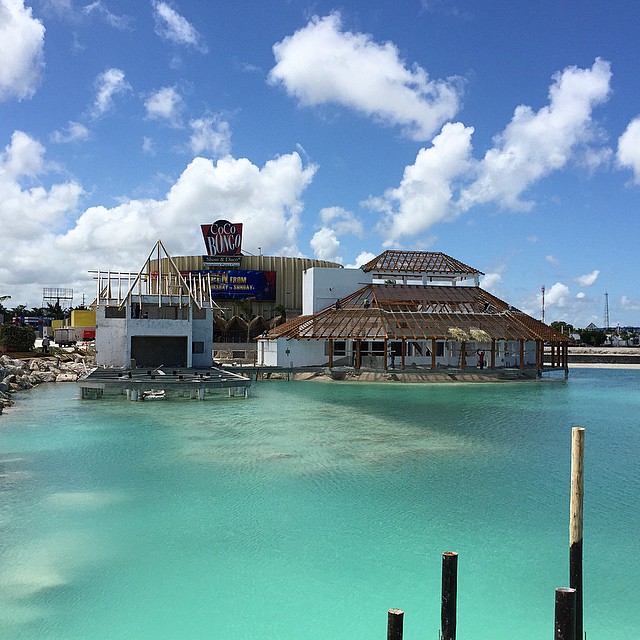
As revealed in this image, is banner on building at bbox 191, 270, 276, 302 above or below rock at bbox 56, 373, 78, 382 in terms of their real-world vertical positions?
above

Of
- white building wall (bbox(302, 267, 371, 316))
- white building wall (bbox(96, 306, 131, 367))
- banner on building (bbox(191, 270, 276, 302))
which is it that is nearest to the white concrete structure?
white building wall (bbox(96, 306, 131, 367))

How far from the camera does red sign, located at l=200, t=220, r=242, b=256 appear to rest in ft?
265

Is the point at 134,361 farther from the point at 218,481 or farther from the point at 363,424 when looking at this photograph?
the point at 218,481

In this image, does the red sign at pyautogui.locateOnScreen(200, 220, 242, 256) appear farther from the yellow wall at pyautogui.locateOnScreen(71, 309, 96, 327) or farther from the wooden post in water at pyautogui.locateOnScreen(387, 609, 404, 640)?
the wooden post in water at pyautogui.locateOnScreen(387, 609, 404, 640)

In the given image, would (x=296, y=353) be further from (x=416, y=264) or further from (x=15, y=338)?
(x=15, y=338)

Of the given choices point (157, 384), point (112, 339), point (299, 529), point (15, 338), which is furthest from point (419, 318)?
point (299, 529)

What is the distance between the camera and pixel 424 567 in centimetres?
1165

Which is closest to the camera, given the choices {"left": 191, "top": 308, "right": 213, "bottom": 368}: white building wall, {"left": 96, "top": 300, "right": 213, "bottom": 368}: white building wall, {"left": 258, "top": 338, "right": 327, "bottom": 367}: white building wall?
{"left": 96, "top": 300, "right": 213, "bottom": 368}: white building wall

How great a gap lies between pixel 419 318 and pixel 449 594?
152ft

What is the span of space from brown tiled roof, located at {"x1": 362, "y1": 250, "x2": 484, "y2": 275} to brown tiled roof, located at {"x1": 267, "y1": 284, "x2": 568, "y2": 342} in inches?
67.7

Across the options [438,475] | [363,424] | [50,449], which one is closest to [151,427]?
[50,449]

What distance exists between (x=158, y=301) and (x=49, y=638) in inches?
1605

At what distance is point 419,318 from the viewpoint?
54031mm

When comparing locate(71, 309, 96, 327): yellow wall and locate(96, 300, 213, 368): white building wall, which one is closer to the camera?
locate(96, 300, 213, 368): white building wall
